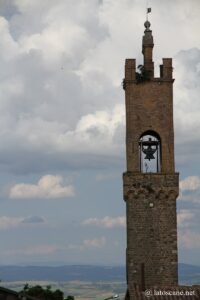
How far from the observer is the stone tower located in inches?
1681

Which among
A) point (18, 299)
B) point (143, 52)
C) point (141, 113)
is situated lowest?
point (18, 299)

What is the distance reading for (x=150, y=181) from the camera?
43375 mm

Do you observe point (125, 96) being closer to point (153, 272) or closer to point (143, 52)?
point (143, 52)

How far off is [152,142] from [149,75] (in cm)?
360

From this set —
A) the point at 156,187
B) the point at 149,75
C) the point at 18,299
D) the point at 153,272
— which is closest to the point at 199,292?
the point at 153,272

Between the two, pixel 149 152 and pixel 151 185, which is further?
pixel 149 152

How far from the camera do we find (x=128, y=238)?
43188 mm

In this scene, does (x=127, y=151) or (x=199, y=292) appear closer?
(x=199, y=292)

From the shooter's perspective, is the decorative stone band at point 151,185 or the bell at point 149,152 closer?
the decorative stone band at point 151,185

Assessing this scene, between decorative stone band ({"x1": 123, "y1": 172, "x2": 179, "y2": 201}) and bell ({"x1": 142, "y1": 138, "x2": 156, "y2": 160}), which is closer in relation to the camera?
decorative stone band ({"x1": 123, "y1": 172, "x2": 179, "y2": 201})

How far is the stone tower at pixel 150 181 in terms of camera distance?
42.7m

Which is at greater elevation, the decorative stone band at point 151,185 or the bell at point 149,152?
the bell at point 149,152

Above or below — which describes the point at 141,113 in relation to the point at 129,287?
above

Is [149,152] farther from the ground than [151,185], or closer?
farther from the ground
